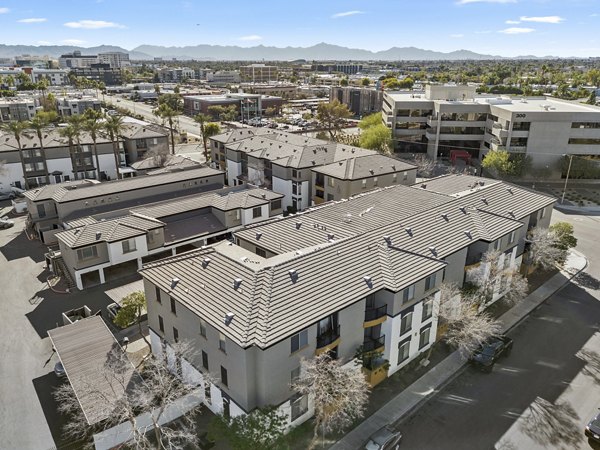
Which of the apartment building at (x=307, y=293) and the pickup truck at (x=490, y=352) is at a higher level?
the apartment building at (x=307, y=293)

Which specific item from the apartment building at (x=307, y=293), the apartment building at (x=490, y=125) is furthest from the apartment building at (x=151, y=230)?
the apartment building at (x=490, y=125)

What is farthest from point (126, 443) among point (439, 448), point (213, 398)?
point (439, 448)

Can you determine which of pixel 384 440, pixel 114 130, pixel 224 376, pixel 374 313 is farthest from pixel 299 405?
pixel 114 130

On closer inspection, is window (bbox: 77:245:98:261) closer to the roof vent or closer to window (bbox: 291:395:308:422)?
the roof vent

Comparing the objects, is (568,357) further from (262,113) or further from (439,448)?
(262,113)

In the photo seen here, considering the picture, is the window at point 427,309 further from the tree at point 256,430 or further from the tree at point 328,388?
the tree at point 256,430
